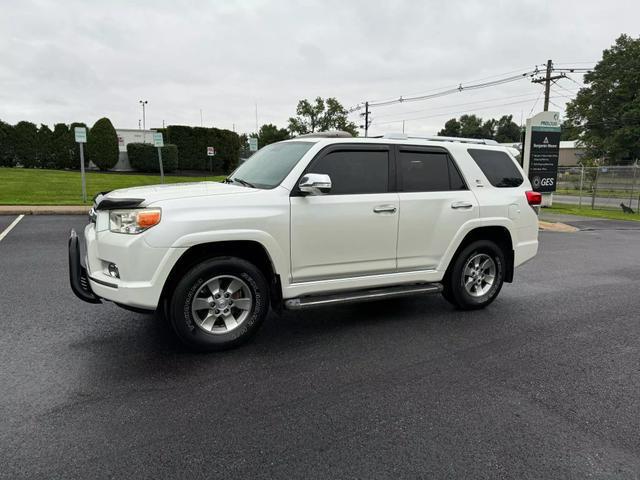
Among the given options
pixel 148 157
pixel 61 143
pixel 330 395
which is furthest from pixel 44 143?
pixel 330 395

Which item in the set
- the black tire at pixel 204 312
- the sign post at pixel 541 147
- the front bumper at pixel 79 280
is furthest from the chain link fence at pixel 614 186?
the front bumper at pixel 79 280

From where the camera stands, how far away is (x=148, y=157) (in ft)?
111

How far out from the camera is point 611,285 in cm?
684

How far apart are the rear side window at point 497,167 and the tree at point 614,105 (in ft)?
175

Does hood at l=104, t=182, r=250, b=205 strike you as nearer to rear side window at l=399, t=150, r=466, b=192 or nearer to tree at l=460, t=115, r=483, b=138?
rear side window at l=399, t=150, r=466, b=192

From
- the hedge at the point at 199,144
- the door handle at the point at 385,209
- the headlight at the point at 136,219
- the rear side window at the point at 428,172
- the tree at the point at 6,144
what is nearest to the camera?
the headlight at the point at 136,219

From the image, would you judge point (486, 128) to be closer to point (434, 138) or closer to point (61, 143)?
point (61, 143)

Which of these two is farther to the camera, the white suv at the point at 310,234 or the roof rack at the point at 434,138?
the roof rack at the point at 434,138

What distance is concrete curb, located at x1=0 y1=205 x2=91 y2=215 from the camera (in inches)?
531

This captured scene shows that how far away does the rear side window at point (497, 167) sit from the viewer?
538 centimetres

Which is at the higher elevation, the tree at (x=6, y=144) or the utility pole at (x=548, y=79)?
the utility pole at (x=548, y=79)

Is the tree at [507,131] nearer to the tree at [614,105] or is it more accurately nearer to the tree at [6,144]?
the tree at [614,105]

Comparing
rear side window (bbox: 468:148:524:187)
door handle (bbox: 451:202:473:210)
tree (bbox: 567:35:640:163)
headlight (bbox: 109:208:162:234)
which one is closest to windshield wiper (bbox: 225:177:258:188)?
headlight (bbox: 109:208:162:234)

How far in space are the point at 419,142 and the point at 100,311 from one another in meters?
3.84
